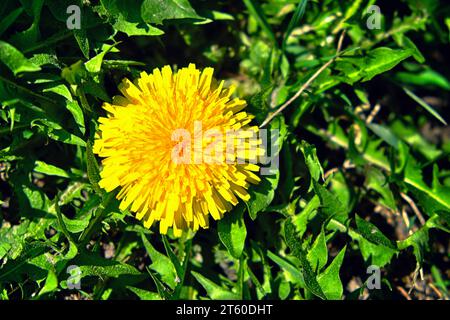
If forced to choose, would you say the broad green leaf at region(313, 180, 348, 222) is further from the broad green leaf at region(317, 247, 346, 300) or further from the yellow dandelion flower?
the yellow dandelion flower

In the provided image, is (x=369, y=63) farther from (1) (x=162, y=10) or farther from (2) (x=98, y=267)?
(2) (x=98, y=267)

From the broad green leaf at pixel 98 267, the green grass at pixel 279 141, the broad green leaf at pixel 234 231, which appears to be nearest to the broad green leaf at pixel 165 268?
the green grass at pixel 279 141

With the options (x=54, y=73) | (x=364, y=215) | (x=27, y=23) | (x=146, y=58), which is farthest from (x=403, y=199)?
(x=27, y=23)

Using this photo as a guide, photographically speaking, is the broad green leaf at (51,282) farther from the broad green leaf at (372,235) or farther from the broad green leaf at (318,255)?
the broad green leaf at (372,235)

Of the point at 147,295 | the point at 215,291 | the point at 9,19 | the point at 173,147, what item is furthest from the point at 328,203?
the point at 9,19

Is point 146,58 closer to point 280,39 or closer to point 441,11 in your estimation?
point 280,39

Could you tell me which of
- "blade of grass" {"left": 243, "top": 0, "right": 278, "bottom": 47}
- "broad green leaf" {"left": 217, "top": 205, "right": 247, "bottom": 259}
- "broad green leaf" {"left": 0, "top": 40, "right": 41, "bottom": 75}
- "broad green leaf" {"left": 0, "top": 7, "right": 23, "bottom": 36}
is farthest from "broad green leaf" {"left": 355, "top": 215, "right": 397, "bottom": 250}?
"broad green leaf" {"left": 0, "top": 7, "right": 23, "bottom": 36}
